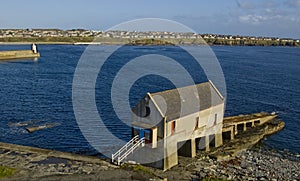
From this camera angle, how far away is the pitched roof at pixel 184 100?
2864 centimetres

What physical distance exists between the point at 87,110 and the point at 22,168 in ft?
85.8

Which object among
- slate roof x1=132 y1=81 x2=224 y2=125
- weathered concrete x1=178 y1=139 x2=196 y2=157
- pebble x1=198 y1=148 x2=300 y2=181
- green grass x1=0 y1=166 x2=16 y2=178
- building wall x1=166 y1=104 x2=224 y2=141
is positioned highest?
slate roof x1=132 y1=81 x2=224 y2=125

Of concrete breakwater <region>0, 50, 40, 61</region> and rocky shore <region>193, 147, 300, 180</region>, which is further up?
concrete breakwater <region>0, 50, 40, 61</region>

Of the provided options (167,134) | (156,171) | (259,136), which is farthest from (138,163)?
(259,136)

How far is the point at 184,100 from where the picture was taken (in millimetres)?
30875

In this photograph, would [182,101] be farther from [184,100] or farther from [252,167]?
[252,167]

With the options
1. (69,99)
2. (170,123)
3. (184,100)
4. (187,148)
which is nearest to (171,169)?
(170,123)

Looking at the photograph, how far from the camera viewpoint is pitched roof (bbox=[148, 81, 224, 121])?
94.0 feet

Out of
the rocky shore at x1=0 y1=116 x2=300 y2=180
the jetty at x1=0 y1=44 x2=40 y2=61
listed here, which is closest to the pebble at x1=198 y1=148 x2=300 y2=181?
the rocky shore at x1=0 y1=116 x2=300 y2=180

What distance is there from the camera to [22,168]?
26109mm

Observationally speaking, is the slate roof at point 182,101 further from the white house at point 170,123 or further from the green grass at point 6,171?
the green grass at point 6,171

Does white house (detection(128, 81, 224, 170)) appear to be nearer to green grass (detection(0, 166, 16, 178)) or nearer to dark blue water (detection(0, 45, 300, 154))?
green grass (detection(0, 166, 16, 178))

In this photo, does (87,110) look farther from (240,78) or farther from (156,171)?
(240,78)

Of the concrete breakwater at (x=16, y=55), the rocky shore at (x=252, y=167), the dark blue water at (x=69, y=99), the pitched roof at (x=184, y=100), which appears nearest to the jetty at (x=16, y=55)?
the concrete breakwater at (x=16, y=55)
